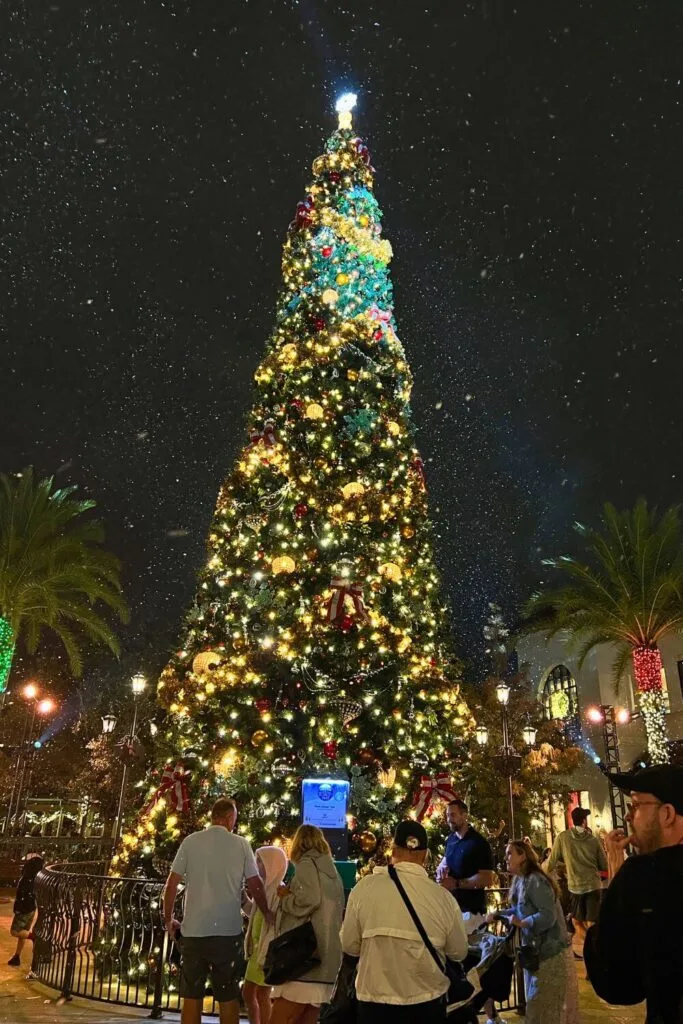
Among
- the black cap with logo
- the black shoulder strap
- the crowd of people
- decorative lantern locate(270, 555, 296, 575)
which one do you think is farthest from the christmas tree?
the black shoulder strap

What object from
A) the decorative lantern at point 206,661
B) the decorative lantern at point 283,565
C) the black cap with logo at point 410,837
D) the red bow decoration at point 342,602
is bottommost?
the black cap with logo at point 410,837

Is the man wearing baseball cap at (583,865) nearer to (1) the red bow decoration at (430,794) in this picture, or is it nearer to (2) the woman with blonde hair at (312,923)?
(1) the red bow decoration at (430,794)

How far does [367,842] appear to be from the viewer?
1053 centimetres

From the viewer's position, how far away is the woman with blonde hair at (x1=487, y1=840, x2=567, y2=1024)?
15.8ft

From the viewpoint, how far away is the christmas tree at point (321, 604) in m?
10.7

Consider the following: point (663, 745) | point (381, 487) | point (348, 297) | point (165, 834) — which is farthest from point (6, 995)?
point (663, 745)

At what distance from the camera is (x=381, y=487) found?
1304 centimetres

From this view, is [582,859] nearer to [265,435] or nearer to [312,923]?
[312,923]

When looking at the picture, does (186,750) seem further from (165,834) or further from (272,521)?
(272,521)

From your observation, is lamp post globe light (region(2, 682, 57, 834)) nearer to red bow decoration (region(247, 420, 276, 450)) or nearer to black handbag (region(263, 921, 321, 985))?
red bow decoration (region(247, 420, 276, 450))

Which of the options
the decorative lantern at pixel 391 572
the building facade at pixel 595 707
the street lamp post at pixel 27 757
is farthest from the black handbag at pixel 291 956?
the building facade at pixel 595 707

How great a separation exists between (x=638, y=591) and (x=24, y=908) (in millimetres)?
17094

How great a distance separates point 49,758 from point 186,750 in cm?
2797

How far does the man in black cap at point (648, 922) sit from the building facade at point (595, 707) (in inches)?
944
